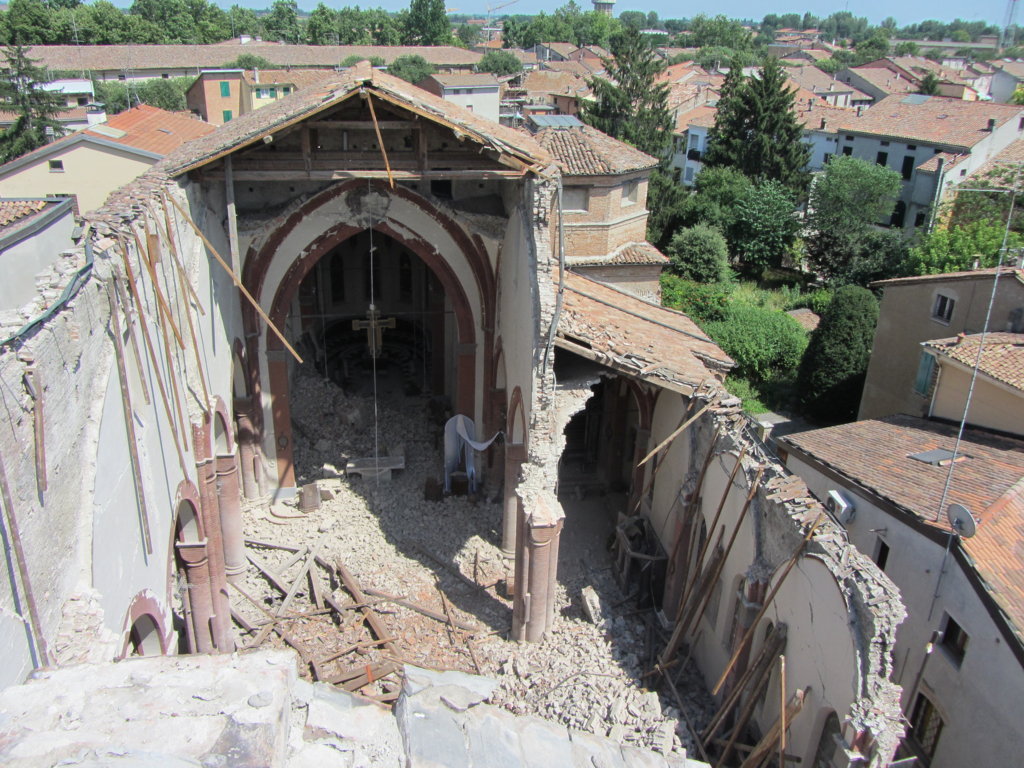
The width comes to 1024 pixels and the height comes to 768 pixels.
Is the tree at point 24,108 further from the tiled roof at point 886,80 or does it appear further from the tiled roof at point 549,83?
the tiled roof at point 886,80

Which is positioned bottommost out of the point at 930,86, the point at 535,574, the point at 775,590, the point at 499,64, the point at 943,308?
the point at 535,574

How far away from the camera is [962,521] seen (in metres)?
11.6

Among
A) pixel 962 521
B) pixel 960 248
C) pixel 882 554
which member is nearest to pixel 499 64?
pixel 960 248

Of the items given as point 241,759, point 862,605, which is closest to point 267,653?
point 241,759

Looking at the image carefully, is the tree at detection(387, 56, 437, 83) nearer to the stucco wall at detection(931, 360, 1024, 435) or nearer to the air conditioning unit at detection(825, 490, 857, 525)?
the stucco wall at detection(931, 360, 1024, 435)

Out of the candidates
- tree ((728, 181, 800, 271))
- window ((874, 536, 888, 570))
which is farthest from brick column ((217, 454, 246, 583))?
tree ((728, 181, 800, 271))

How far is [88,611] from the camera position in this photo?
301 inches

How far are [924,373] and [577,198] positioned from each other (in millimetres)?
13721

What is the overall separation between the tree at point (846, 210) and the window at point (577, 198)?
13.7 meters

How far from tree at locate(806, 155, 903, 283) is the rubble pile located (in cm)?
2299

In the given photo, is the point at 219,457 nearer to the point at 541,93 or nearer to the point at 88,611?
the point at 88,611

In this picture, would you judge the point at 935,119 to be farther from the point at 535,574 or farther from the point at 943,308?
the point at 535,574

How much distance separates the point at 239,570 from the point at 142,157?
2119 centimetres

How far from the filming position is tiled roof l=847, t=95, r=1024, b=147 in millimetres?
39156
